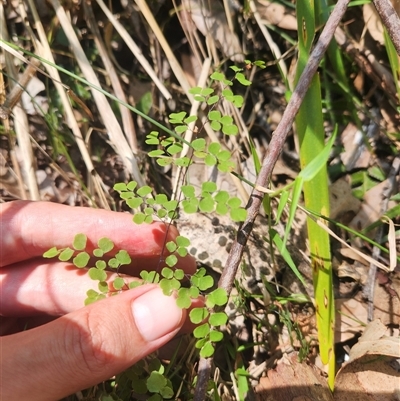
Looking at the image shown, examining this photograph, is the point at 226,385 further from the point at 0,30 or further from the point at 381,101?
the point at 0,30

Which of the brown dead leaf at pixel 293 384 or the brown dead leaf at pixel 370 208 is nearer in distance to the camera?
the brown dead leaf at pixel 293 384

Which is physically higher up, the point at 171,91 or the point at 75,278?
the point at 171,91

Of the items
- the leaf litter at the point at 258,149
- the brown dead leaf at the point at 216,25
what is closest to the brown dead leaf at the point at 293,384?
the leaf litter at the point at 258,149

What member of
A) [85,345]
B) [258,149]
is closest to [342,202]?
[258,149]

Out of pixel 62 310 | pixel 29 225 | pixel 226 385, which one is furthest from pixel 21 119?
pixel 226 385

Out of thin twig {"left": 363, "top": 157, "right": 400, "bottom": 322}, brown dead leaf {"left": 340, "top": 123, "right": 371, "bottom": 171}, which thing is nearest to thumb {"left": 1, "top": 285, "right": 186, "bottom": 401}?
thin twig {"left": 363, "top": 157, "right": 400, "bottom": 322}

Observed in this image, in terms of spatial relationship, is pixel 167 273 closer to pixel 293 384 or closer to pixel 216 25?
pixel 293 384

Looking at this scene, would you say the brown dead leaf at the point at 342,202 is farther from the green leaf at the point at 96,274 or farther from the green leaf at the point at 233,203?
the green leaf at the point at 96,274

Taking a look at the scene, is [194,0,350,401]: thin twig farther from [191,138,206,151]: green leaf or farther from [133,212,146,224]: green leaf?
[133,212,146,224]: green leaf
